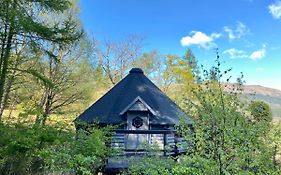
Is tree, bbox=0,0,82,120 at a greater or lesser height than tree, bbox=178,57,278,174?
greater

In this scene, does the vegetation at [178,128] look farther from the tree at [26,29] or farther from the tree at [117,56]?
the tree at [117,56]

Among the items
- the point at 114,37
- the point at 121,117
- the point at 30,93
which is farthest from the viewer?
the point at 114,37

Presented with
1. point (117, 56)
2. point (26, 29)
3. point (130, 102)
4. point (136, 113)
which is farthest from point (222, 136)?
point (117, 56)

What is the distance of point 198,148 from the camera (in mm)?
4914

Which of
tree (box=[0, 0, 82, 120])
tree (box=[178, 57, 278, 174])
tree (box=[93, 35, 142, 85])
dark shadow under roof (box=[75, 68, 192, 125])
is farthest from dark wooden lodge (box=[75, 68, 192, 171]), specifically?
tree (box=[93, 35, 142, 85])

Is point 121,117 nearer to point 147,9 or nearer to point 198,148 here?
point 198,148

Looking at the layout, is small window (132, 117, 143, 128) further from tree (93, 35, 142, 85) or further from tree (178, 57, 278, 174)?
tree (93, 35, 142, 85)

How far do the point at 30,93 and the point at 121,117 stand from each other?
7986 mm

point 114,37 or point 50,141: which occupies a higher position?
point 114,37

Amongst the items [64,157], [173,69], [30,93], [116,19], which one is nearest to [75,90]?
[30,93]

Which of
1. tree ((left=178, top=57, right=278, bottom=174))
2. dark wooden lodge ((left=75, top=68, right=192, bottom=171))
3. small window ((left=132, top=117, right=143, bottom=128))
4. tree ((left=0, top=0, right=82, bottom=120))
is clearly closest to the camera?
tree ((left=178, top=57, right=278, bottom=174))

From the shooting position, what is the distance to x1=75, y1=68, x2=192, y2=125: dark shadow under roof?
14.7 meters

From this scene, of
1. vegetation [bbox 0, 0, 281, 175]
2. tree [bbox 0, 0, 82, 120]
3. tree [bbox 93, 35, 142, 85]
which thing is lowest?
vegetation [bbox 0, 0, 281, 175]

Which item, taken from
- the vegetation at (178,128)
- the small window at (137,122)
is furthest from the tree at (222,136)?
the small window at (137,122)
